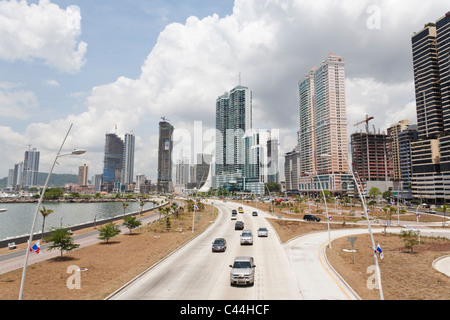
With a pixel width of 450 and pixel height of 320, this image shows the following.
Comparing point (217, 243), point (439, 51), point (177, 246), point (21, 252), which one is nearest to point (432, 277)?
point (217, 243)

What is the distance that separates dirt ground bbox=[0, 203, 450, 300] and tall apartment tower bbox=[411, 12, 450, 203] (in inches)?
5138

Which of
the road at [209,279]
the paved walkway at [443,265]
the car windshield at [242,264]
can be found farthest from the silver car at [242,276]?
the paved walkway at [443,265]

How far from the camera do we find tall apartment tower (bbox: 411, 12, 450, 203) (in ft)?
446

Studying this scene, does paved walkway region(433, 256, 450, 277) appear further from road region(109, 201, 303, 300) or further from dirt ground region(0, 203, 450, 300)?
road region(109, 201, 303, 300)

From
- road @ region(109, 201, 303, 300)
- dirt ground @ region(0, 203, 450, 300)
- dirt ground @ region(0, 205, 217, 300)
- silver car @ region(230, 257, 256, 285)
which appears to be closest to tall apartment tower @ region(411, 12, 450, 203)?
dirt ground @ region(0, 203, 450, 300)

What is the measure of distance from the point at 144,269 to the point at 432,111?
198 metres

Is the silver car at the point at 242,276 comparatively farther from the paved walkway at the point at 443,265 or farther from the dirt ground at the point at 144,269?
the paved walkway at the point at 443,265

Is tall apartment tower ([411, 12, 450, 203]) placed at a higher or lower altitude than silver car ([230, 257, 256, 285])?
higher

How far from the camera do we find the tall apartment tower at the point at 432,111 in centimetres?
13588

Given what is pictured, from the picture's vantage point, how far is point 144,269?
2155cm

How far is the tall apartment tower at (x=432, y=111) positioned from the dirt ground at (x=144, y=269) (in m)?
131

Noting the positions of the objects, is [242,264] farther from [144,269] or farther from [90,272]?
[90,272]

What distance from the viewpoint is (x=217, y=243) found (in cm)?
2933
